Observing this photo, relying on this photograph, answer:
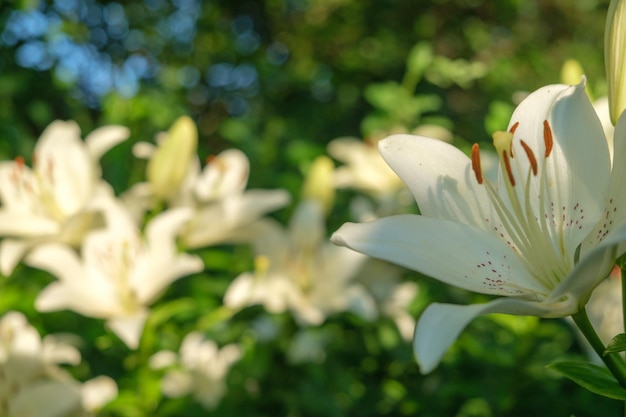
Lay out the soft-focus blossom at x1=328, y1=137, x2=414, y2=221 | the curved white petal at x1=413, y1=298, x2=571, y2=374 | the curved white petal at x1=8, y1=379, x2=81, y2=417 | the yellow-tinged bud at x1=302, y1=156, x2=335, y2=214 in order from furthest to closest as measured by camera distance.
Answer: the soft-focus blossom at x1=328, y1=137, x2=414, y2=221 → the yellow-tinged bud at x1=302, y1=156, x2=335, y2=214 → the curved white petal at x1=8, y1=379, x2=81, y2=417 → the curved white petal at x1=413, y1=298, x2=571, y2=374

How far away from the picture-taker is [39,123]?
218cm

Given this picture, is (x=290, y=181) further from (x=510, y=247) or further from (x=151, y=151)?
(x=510, y=247)

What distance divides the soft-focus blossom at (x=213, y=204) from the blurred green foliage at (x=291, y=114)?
5.2 inches

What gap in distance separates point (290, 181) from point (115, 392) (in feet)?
2.23

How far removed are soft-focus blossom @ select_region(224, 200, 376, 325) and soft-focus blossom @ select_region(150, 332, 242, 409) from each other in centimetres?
12

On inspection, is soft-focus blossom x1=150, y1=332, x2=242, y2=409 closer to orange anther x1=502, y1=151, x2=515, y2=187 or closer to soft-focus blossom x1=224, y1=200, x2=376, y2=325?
soft-focus blossom x1=224, y1=200, x2=376, y2=325

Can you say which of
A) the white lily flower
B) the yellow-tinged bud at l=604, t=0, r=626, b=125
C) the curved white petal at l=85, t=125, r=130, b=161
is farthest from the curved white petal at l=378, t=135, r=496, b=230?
the curved white petal at l=85, t=125, r=130, b=161

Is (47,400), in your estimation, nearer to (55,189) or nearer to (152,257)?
(152,257)

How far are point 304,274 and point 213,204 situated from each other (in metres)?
0.22

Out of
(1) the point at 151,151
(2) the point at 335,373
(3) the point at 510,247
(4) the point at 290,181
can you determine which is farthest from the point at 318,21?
(3) the point at 510,247

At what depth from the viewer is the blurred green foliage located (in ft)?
4.40

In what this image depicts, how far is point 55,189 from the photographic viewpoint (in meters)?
1.37

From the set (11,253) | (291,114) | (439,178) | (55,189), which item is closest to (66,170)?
(55,189)

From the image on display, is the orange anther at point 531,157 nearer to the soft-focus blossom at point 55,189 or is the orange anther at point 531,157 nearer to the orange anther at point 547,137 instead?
the orange anther at point 547,137
